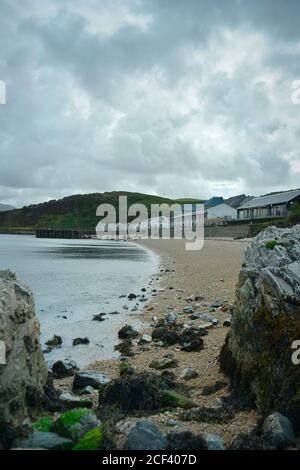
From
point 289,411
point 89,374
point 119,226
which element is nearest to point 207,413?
point 289,411

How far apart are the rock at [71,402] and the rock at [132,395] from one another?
216 mm

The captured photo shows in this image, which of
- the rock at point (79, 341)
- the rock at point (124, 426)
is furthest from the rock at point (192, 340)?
the rock at point (124, 426)

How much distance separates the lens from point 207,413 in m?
5.63

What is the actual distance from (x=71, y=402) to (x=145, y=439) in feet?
6.76

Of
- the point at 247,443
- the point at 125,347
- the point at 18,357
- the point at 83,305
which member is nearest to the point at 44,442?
the point at 18,357

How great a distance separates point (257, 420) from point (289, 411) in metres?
0.53

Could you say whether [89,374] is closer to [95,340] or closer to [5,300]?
[5,300]

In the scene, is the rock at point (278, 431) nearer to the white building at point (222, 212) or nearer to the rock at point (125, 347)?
the rock at point (125, 347)

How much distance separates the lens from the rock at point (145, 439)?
457 centimetres

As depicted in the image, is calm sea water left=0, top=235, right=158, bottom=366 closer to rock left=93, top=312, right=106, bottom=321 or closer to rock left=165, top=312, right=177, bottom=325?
rock left=93, top=312, right=106, bottom=321

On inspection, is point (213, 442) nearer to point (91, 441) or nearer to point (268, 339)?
point (91, 441)

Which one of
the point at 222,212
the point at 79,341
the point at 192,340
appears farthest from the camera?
Result: the point at 222,212

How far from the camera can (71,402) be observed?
6.29m

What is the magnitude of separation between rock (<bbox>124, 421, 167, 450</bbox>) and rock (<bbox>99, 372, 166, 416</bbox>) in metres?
1.14
